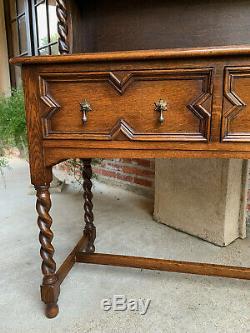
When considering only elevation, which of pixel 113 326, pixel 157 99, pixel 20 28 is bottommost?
pixel 113 326

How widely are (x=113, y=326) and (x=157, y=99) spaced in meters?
0.81

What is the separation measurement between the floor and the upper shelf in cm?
91

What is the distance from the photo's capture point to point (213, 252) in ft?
5.02

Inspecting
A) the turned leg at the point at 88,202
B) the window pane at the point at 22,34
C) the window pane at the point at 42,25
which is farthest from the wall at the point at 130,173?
the window pane at the point at 22,34

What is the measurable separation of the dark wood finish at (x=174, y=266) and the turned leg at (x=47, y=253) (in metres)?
0.25

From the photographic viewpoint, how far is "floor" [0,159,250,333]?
1.07m

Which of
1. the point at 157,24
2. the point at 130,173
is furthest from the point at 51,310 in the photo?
the point at 130,173

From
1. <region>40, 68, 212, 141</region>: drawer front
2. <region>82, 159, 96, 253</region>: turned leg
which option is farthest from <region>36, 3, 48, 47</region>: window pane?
<region>40, 68, 212, 141</region>: drawer front

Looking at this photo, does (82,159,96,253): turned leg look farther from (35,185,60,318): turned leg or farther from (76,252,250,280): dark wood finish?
Result: (35,185,60,318): turned leg

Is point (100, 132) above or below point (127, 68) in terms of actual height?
below

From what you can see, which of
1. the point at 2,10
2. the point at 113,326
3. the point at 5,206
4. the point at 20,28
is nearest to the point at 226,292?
the point at 113,326

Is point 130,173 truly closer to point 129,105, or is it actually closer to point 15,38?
point 129,105

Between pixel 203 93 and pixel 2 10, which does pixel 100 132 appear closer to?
pixel 203 93

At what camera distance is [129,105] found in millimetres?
889
